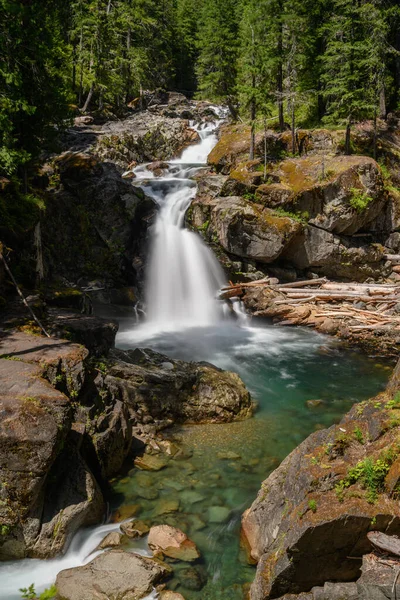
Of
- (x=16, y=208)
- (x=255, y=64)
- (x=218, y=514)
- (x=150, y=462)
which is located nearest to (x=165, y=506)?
(x=218, y=514)

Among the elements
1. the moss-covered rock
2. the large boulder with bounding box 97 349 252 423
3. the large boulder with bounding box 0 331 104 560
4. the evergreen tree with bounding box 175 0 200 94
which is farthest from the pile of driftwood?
the evergreen tree with bounding box 175 0 200 94

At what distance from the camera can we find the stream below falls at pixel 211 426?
6.30 meters

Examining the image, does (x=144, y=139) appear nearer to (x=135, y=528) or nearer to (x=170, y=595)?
(x=135, y=528)

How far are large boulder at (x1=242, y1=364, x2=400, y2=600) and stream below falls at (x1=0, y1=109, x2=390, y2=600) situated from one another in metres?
1.08

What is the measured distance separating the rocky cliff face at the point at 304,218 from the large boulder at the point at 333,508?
15182 mm

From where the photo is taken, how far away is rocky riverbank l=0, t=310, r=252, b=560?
244 inches

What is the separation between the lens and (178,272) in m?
21.0

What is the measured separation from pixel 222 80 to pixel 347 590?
106 feet

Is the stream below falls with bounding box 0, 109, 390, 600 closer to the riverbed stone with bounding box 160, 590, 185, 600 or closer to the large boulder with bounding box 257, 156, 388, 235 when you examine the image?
the riverbed stone with bounding box 160, 590, 185, 600

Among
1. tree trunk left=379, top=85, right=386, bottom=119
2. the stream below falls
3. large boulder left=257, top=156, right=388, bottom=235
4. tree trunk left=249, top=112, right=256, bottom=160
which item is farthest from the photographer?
tree trunk left=379, top=85, right=386, bottom=119

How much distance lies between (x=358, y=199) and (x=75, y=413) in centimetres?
1753

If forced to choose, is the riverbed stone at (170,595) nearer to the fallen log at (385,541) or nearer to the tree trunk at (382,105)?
the fallen log at (385,541)

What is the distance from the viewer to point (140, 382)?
10.6 m

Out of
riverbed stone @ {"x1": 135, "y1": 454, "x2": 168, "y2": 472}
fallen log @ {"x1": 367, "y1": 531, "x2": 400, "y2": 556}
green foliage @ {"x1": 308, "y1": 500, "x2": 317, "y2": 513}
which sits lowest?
riverbed stone @ {"x1": 135, "y1": 454, "x2": 168, "y2": 472}
